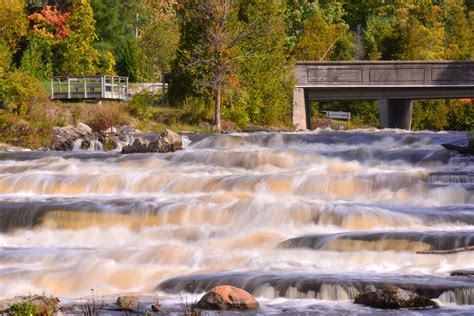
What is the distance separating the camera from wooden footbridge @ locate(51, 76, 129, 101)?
171 ft

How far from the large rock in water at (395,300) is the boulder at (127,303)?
3529 mm

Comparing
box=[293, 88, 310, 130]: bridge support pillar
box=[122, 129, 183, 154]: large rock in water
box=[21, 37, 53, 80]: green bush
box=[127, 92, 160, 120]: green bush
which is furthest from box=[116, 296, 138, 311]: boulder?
box=[21, 37, 53, 80]: green bush

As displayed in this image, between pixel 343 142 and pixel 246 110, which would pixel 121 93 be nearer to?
pixel 246 110

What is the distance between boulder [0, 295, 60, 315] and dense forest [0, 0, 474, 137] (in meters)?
31.7

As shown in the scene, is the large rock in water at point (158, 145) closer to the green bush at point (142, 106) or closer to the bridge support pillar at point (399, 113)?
the green bush at point (142, 106)

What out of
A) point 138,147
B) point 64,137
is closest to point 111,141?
point 64,137

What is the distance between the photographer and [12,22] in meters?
62.9

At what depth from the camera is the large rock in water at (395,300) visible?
1504 cm

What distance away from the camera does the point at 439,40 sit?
78688 millimetres

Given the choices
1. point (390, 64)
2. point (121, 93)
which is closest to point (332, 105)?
point (390, 64)

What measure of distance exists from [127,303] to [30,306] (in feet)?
8.74

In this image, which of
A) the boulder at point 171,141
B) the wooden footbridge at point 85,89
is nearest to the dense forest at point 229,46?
the wooden footbridge at point 85,89

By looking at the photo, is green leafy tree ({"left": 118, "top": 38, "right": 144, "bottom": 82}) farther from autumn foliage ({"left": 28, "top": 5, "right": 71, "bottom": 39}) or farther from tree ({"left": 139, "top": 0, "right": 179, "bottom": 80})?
autumn foliage ({"left": 28, "top": 5, "right": 71, "bottom": 39})

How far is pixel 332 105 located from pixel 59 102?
31.2 metres
